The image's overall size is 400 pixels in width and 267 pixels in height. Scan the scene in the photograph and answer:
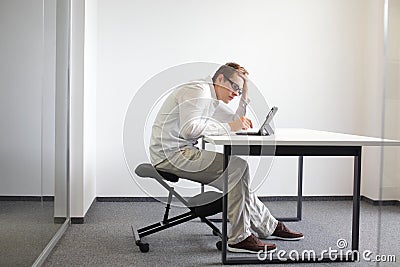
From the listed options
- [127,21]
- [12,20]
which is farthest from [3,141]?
[127,21]

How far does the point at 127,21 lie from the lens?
17.6ft

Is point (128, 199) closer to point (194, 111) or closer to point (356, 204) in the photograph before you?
point (194, 111)

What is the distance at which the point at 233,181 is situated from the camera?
352 centimetres

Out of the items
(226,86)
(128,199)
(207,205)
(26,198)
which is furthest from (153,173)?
(128,199)

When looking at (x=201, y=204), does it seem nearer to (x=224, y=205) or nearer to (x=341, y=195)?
(x=224, y=205)

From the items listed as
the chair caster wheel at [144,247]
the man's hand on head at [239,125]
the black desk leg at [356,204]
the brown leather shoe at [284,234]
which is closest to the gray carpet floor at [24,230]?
the chair caster wheel at [144,247]

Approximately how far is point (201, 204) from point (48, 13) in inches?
55.3

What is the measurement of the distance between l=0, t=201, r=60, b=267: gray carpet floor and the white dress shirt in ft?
2.48

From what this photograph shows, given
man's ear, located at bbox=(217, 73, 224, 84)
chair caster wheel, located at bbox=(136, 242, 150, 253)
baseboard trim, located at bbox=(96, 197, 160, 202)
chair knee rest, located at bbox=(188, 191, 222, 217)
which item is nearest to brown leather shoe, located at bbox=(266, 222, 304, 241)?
chair knee rest, located at bbox=(188, 191, 222, 217)

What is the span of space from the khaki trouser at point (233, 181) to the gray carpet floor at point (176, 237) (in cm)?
14

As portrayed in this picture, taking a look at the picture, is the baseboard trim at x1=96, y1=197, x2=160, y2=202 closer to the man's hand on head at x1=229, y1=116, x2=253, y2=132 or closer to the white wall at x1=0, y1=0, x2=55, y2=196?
Answer: the man's hand on head at x1=229, y1=116, x2=253, y2=132

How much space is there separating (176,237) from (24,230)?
4.29 feet

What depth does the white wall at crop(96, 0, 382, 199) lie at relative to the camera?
17.6 feet

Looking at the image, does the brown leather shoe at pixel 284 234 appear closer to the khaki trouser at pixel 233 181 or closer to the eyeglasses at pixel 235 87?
the khaki trouser at pixel 233 181
